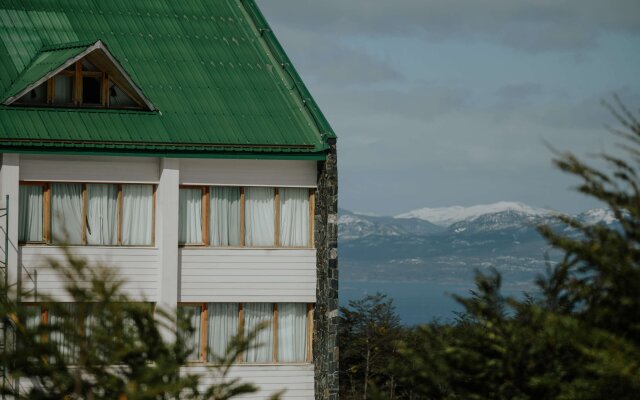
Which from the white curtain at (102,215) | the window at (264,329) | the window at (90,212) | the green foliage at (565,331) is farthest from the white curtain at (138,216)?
the green foliage at (565,331)

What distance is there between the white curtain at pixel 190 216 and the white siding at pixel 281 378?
3677mm

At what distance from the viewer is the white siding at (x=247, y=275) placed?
35906mm

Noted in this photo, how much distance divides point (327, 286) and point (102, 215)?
6.27m

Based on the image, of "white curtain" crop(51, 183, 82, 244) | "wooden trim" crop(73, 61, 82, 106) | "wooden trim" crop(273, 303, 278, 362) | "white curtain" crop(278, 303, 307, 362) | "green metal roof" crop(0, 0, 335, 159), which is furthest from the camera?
"white curtain" crop(278, 303, 307, 362)

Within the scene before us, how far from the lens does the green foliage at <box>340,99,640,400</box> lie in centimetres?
1644

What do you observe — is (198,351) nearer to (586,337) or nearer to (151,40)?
(151,40)

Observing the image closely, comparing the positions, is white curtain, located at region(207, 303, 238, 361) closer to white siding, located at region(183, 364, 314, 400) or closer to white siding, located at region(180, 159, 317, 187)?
white siding, located at region(183, 364, 314, 400)

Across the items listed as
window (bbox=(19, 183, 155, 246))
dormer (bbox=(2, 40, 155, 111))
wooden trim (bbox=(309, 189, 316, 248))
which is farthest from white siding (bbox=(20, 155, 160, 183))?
wooden trim (bbox=(309, 189, 316, 248))

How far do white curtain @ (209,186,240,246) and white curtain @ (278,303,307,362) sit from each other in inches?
90.5

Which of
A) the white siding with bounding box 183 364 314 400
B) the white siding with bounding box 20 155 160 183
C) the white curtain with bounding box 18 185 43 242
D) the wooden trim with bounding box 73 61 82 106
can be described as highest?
the wooden trim with bounding box 73 61 82 106

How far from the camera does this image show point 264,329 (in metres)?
36.3

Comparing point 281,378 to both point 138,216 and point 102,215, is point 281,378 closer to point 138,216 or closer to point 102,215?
point 138,216

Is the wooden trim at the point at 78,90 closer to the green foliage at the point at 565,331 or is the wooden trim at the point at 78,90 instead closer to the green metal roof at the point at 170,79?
the green metal roof at the point at 170,79

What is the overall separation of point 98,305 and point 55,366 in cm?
112
